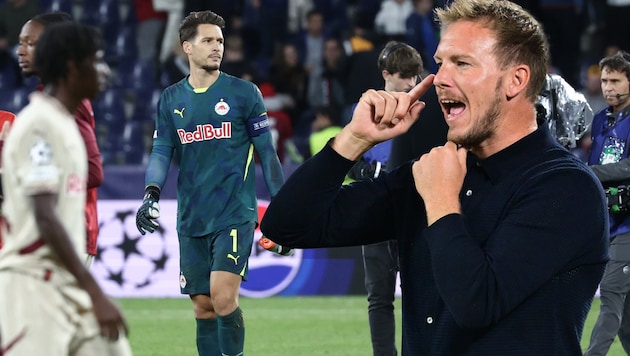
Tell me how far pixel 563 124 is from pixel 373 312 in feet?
6.63

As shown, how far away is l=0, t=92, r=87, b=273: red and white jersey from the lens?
378 centimetres

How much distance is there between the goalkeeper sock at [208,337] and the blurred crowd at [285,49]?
670 cm

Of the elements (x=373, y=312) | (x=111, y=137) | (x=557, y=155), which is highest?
(x=557, y=155)

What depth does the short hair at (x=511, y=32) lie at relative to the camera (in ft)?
10.6

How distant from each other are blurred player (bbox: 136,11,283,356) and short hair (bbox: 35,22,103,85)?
11.5ft

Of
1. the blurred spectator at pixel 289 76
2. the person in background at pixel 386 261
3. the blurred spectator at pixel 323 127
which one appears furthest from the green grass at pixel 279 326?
the blurred spectator at pixel 289 76

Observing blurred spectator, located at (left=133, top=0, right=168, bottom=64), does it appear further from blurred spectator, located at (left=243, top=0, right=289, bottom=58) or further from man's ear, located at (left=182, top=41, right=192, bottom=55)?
man's ear, located at (left=182, top=41, right=192, bottom=55)

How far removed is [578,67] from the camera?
17.3 m

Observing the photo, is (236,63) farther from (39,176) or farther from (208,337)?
(39,176)

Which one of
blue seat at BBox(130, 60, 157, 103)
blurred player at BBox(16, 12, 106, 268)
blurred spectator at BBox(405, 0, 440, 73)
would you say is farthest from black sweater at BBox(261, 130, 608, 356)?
blue seat at BBox(130, 60, 157, 103)

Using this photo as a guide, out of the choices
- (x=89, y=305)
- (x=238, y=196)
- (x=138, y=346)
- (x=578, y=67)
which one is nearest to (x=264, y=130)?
(x=238, y=196)

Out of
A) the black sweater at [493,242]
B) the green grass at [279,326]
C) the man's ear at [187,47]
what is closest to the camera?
the black sweater at [493,242]

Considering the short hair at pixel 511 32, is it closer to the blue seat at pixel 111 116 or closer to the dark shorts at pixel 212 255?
the dark shorts at pixel 212 255

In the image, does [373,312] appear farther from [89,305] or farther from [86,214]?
[89,305]
